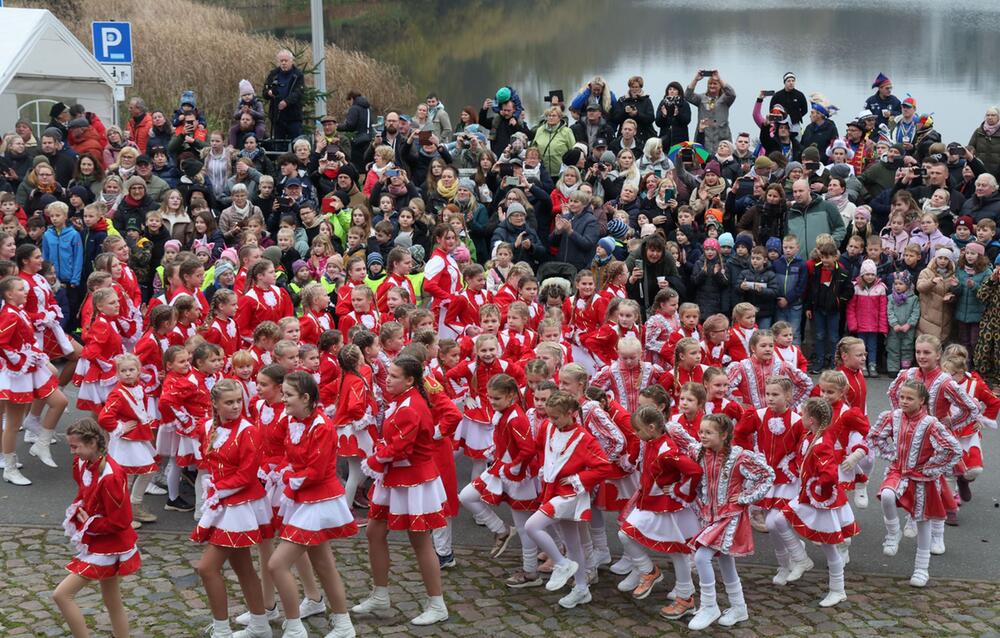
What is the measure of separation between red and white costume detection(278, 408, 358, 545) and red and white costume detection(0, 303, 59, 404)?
3779mm

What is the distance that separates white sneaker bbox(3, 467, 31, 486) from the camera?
10.0m

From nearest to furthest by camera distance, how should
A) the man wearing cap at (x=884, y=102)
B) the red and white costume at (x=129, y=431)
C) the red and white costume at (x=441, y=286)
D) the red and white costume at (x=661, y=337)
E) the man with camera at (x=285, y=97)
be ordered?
the red and white costume at (x=129, y=431)
the red and white costume at (x=661, y=337)
the red and white costume at (x=441, y=286)
the man wearing cap at (x=884, y=102)
the man with camera at (x=285, y=97)

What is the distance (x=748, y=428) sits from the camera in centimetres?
877

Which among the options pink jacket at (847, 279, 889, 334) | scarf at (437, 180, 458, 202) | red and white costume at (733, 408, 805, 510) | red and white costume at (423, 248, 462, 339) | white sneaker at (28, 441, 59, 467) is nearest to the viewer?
red and white costume at (733, 408, 805, 510)

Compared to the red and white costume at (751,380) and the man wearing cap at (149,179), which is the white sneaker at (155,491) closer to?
the red and white costume at (751,380)

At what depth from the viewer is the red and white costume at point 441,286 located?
39.0 feet

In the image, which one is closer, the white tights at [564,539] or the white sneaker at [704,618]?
the white sneaker at [704,618]

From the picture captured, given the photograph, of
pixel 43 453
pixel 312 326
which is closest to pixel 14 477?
pixel 43 453

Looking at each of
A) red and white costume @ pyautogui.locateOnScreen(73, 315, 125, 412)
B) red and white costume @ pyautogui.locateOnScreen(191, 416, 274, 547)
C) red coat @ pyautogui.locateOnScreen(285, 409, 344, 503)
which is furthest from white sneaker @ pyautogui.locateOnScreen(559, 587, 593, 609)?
red and white costume @ pyautogui.locateOnScreen(73, 315, 125, 412)

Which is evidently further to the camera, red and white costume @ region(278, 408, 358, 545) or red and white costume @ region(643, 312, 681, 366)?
red and white costume @ region(643, 312, 681, 366)

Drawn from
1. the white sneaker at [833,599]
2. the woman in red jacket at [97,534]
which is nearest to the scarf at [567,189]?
the white sneaker at [833,599]

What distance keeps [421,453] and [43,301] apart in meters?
4.66

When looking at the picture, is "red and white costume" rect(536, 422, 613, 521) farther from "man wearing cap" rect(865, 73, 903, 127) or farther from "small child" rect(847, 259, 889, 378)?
"man wearing cap" rect(865, 73, 903, 127)

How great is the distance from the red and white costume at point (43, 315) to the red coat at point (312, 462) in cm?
404
